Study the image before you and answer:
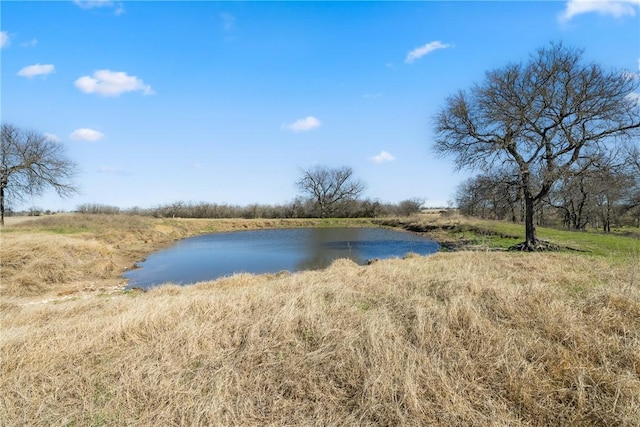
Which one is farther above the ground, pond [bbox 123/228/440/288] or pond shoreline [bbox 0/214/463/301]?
pond shoreline [bbox 0/214/463/301]

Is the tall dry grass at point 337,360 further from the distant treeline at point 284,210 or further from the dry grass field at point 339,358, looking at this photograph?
the distant treeline at point 284,210

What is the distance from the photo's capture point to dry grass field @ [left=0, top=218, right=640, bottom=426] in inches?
128

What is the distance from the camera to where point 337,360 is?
4.07 metres

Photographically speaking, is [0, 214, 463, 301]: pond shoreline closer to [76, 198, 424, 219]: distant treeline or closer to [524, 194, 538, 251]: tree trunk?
[524, 194, 538, 251]: tree trunk

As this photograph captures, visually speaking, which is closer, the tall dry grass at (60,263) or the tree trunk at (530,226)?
the tall dry grass at (60,263)

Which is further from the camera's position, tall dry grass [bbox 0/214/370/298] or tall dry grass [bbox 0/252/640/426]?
tall dry grass [bbox 0/214/370/298]

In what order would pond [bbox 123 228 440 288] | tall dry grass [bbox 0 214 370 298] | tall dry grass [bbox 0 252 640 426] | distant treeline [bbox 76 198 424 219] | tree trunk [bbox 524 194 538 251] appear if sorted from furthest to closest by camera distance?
distant treeline [bbox 76 198 424 219] < tree trunk [bbox 524 194 538 251] < pond [bbox 123 228 440 288] < tall dry grass [bbox 0 214 370 298] < tall dry grass [bbox 0 252 640 426]

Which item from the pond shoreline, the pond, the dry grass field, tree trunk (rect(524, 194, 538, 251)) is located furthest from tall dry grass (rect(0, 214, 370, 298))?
tree trunk (rect(524, 194, 538, 251))

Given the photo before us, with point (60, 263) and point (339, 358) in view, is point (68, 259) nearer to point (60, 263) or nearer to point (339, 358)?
point (60, 263)

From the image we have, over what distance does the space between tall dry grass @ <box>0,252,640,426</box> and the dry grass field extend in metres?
0.02

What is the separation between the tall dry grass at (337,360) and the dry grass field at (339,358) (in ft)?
0.06

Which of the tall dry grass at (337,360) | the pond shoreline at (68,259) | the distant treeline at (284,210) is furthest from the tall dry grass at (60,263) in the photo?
the distant treeline at (284,210)

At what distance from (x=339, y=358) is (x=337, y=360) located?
48mm

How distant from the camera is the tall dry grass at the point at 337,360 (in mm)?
3252
